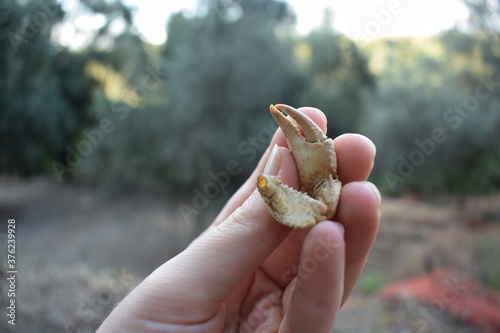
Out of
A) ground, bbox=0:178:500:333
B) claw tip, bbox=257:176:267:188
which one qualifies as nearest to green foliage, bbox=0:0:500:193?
ground, bbox=0:178:500:333

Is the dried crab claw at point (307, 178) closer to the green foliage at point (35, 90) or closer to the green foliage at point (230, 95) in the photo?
the green foliage at point (230, 95)

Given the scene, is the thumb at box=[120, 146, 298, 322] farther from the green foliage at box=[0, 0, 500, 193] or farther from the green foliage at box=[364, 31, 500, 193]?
the green foliage at box=[364, 31, 500, 193]

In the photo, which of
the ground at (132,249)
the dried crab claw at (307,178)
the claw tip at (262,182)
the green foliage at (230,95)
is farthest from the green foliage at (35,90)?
the claw tip at (262,182)

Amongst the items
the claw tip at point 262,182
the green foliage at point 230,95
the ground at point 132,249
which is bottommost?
the ground at point 132,249

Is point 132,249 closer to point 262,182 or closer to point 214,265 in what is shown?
point 214,265

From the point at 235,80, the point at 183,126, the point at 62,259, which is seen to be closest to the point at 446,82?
the point at 235,80

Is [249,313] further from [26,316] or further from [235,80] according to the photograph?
[235,80]
